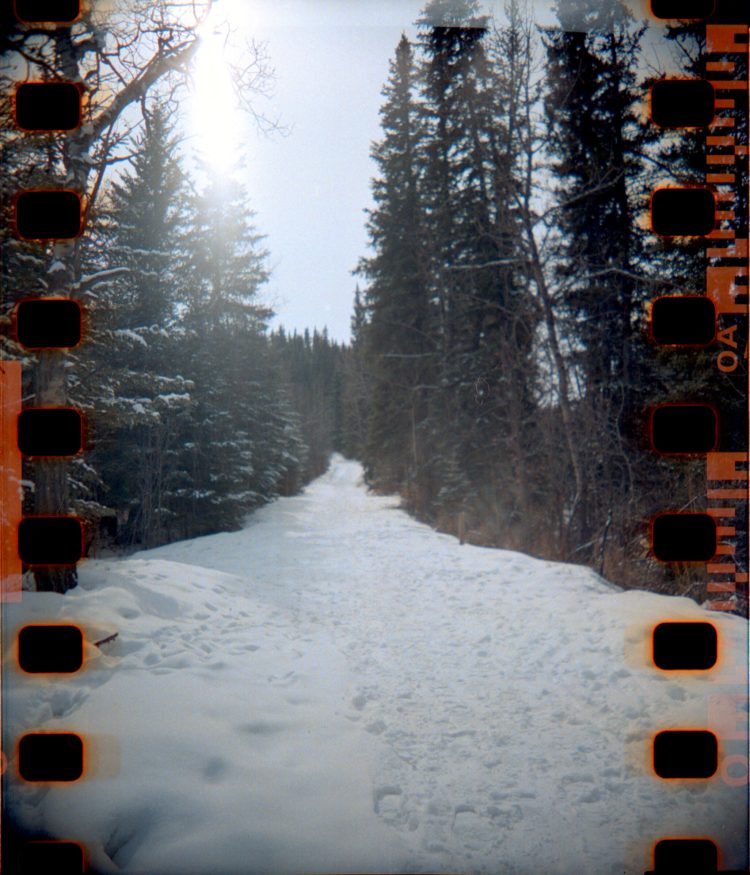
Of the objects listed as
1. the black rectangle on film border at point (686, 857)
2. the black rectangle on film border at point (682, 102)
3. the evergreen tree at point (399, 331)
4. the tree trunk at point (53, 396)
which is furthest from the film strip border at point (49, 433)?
the evergreen tree at point (399, 331)

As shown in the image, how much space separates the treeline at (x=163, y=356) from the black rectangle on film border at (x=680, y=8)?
2.49 m

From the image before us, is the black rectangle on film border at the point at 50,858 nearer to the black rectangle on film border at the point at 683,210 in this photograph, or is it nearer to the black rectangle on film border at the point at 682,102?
the black rectangle on film border at the point at 683,210

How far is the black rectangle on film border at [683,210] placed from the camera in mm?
1520

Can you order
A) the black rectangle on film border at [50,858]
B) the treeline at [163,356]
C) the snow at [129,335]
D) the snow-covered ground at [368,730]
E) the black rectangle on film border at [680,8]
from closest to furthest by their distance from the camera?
the black rectangle on film border at [50,858]
the black rectangle on film border at [680,8]
the snow-covered ground at [368,730]
the treeline at [163,356]
the snow at [129,335]

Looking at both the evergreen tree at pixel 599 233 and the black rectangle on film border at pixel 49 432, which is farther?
the evergreen tree at pixel 599 233

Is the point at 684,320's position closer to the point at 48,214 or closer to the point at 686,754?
the point at 686,754

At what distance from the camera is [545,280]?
7.92 metres

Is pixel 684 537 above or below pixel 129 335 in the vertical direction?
below

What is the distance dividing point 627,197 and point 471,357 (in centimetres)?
963

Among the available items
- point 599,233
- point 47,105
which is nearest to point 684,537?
point 47,105

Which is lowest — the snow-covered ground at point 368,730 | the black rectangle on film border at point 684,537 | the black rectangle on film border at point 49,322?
the snow-covered ground at point 368,730

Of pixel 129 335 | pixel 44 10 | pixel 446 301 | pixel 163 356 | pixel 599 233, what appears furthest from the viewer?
pixel 446 301

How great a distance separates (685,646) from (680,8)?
2211 mm

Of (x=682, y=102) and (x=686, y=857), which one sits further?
(x=682, y=102)
